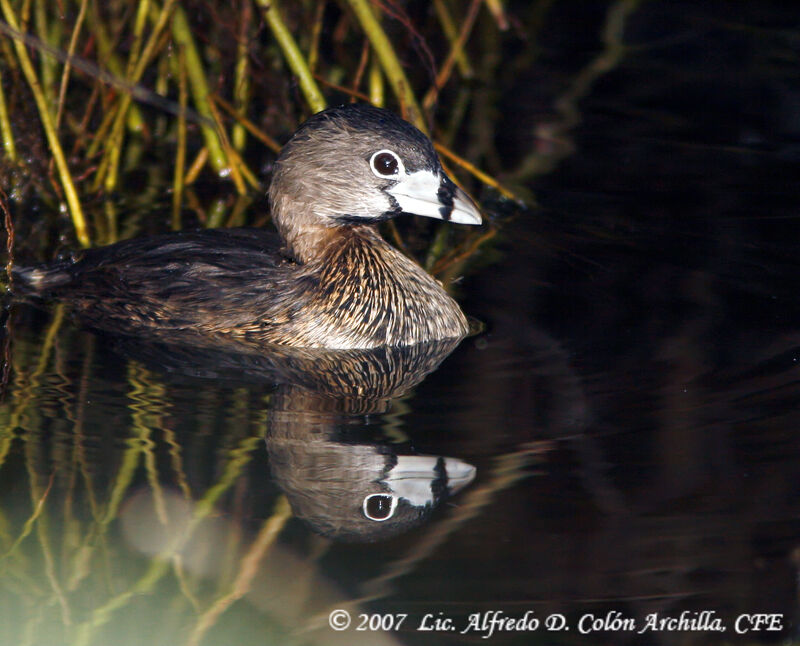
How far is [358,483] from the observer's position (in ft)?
13.6

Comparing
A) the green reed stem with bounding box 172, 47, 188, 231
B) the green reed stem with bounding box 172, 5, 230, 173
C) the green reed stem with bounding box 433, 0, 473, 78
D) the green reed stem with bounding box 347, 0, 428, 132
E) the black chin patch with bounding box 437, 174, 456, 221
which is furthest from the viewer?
the green reed stem with bounding box 433, 0, 473, 78

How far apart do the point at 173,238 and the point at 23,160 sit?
1.92 meters

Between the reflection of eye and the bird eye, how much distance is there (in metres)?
1.72

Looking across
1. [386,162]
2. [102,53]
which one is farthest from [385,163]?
[102,53]

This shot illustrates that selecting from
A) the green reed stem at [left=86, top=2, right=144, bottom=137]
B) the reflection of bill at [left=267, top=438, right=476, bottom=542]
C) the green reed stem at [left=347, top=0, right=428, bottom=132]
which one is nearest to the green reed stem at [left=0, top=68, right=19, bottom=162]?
the green reed stem at [left=86, top=2, right=144, bottom=137]

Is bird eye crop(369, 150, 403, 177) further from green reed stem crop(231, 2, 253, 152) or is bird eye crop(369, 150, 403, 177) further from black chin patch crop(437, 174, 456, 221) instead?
green reed stem crop(231, 2, 253, 152)

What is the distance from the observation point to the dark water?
351cm

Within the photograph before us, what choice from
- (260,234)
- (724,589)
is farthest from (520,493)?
(260,234)

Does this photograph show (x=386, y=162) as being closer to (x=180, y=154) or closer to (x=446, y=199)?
(x=446, y=199)

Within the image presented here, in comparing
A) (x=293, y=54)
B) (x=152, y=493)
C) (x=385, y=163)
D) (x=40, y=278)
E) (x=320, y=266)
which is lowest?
(x=152, y=493)

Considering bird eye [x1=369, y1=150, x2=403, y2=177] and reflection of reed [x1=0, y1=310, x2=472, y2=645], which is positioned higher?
Answer: bird eye [x1=369, y1=150, x2=403, y2=177]

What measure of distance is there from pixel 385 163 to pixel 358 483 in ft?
5.48

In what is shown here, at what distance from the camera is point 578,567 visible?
3621mm

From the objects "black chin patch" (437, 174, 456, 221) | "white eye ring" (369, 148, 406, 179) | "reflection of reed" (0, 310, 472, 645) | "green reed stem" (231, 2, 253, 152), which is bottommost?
"reflection of reed" (0, 310, 472, 645)
